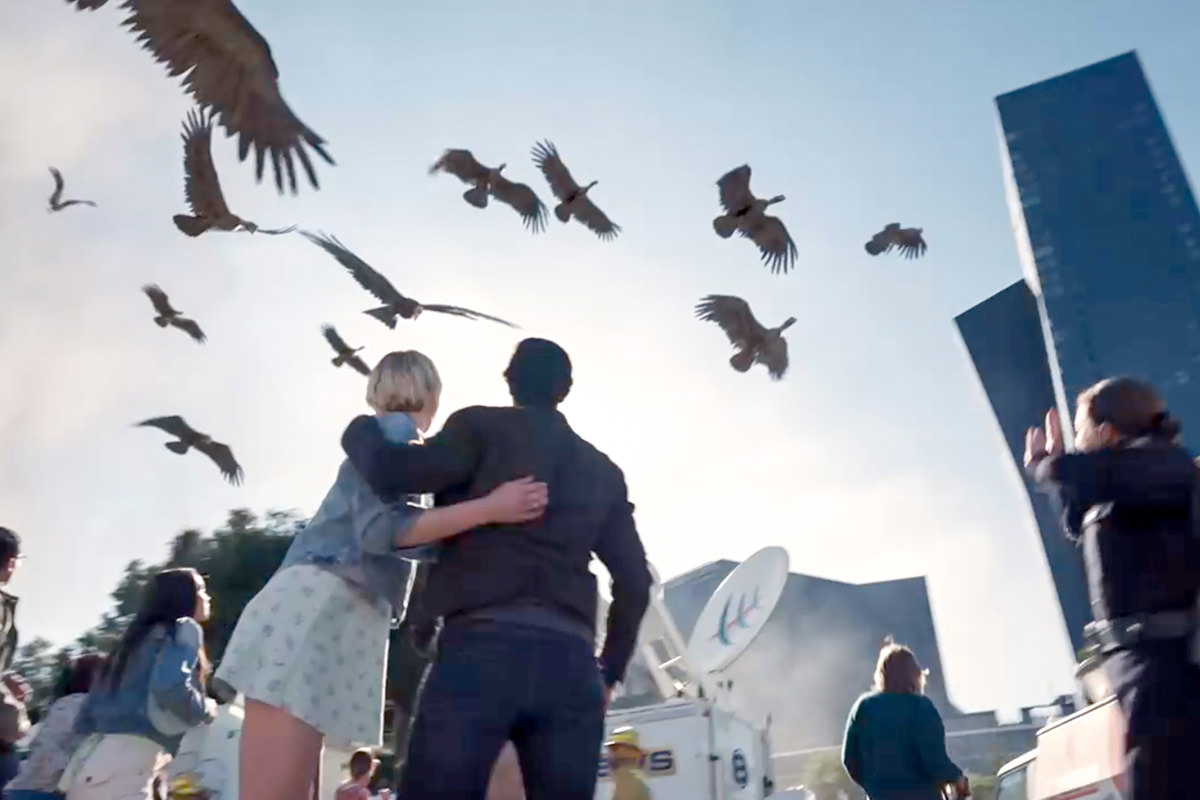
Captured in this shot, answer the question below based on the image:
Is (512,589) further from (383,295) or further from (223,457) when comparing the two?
(223,457)

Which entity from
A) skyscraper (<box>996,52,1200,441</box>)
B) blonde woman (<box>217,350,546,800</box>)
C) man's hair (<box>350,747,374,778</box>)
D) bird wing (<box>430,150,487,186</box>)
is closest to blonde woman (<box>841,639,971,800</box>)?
blonde woman (<box>217,350,546,800</box>)

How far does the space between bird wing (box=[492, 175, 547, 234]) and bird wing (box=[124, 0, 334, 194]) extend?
3915 mm

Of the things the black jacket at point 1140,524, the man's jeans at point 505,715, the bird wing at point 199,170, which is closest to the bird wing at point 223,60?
the bird wing at point 199,170

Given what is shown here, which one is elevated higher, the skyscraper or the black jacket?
the skyscraper

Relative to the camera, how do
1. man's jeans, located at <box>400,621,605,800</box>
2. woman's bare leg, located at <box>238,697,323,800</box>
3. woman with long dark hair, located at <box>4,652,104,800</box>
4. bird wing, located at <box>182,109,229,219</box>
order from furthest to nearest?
bird wing, located at <box>182,109,229,219</box>
woman with long dark hair, located at <box>4,652,104,800</box>
woman's bare leg, located at <box>238,697,323,800</box>
man's jeans, located at <box>400,621,605,800</box>

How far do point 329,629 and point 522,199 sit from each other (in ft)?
19.9

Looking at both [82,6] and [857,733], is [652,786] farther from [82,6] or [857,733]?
[82,6]

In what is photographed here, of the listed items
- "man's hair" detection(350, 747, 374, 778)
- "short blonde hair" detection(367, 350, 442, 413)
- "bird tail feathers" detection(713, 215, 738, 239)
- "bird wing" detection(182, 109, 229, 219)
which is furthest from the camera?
"bird tail feathers" detection(713, 215, 738, 239)

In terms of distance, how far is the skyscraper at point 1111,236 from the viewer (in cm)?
5812

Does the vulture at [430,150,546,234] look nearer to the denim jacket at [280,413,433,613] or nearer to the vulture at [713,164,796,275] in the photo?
the vulture at [713,164,796,275]

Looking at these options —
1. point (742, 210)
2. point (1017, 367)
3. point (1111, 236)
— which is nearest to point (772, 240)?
point (742, 210)

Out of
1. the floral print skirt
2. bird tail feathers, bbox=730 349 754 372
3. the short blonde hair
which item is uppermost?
bird tail feathers, bbox=730 349 754 372

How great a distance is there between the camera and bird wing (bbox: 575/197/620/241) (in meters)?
7.85

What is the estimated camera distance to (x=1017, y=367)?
65.6 meters
